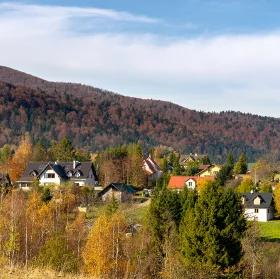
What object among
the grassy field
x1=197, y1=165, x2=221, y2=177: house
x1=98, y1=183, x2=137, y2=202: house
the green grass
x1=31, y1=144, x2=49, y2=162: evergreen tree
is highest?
x1=31, y1=144, x2=49, y2=162: evergreen tree

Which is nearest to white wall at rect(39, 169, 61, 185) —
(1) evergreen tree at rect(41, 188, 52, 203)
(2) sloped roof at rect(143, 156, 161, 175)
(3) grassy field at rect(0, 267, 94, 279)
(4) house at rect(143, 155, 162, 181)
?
(4) house at rect(143, 155, 162, 181)

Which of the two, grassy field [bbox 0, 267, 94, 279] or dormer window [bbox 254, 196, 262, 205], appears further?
dormer window [bbox 254, 196, 262, 205]

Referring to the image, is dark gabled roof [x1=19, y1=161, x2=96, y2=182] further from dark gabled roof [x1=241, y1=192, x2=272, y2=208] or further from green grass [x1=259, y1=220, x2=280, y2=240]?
green grass [x1=259, y1=220, x2=280, y2=240]

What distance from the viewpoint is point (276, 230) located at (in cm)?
5478

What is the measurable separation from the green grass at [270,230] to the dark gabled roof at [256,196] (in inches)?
82.6

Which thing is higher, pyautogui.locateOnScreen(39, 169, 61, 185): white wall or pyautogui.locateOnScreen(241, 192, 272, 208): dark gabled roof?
pyautogui.locateOnScreen(39, 169, 61, 185): white wall

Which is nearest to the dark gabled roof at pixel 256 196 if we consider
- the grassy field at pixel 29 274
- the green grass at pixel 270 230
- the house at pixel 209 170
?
the green grass at pixel 270 230

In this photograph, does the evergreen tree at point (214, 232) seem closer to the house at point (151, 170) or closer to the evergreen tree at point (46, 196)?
the evergreen tree at point (46, 196)

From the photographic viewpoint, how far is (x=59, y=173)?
236 ft

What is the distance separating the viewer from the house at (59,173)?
71438 mm

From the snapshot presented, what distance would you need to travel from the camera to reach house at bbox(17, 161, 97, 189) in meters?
71.4

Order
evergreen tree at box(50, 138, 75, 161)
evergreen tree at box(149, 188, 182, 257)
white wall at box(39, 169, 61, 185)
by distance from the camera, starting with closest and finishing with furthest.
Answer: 1. evergreen tree at box(149, 188, 182, 257)
2. white wall at box(39, 169, 61, 185)
3. evergreen tree at box(50, 138, 75, 161)

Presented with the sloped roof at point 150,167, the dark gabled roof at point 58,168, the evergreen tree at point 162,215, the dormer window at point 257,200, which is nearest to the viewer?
the evergreen tree at point 162,215

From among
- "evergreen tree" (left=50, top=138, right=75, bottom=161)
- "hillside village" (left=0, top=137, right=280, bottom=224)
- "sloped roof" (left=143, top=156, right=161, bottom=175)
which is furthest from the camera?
"sloped roof" (left=143, top=156, right=161, bottom=175)
